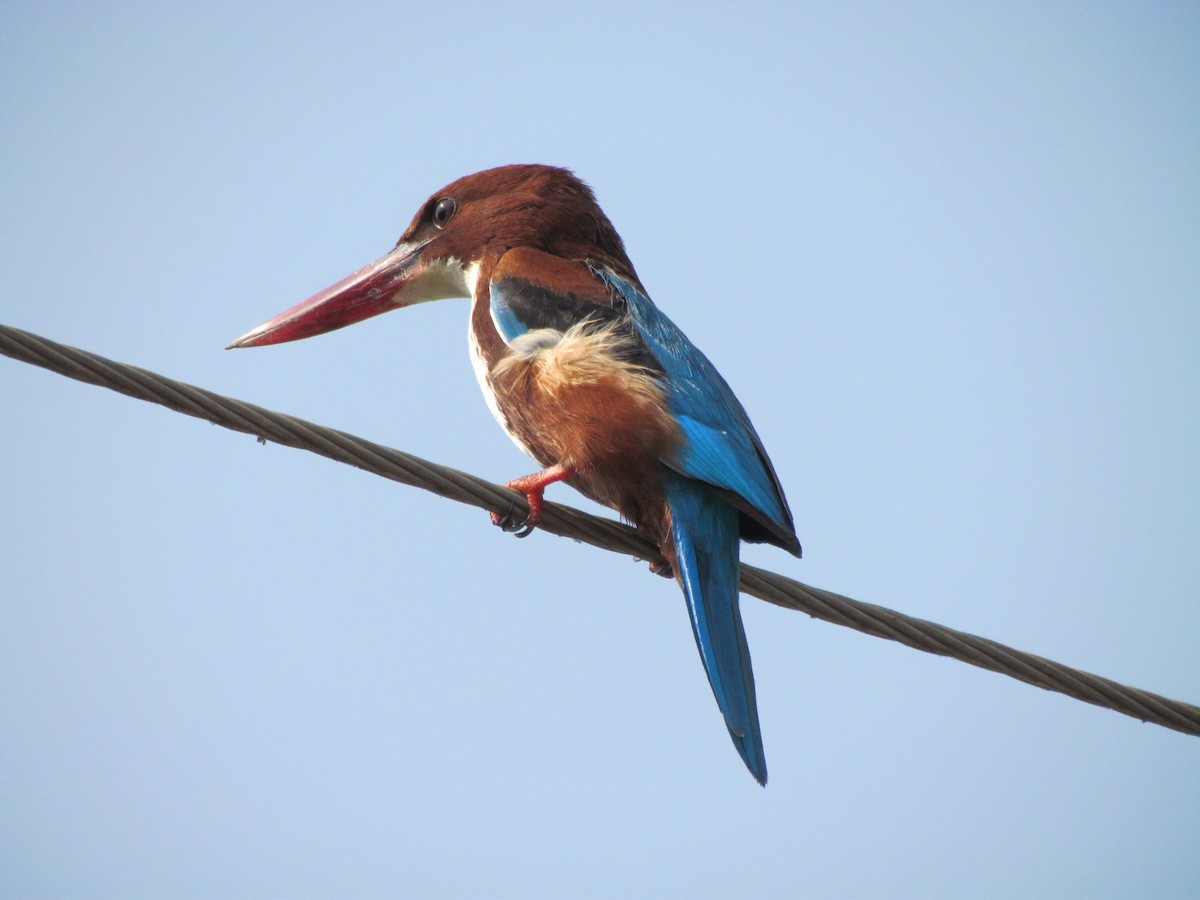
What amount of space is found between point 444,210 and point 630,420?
1311mm

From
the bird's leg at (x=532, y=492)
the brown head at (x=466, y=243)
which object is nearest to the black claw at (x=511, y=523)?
the bird's leg at (x=532, y=492)

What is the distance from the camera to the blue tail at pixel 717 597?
2678 millimetres

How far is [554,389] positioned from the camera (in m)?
3.03

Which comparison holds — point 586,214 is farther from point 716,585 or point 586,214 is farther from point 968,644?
point 968,644

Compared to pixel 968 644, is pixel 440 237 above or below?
above

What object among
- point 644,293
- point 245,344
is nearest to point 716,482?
point 644,293

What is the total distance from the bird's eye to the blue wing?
76 cm

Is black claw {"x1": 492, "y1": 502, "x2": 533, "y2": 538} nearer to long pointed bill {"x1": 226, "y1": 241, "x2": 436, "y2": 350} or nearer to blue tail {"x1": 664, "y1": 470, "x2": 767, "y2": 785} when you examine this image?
blue tail {"x1": 664, "y1": 470, "x2": 767, "y2": 785}

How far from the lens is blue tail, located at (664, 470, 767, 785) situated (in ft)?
8.79

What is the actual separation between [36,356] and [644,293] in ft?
5.94

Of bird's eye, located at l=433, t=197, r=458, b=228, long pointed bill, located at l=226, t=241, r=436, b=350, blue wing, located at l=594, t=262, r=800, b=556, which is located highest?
bird's eye, located at l=433, t=197, r=458, b=228

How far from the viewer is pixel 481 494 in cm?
259

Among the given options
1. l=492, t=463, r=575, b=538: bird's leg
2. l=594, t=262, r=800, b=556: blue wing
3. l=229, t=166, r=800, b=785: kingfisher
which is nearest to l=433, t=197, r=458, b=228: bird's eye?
l=229, t=166, r=800, b=785: kingfisher

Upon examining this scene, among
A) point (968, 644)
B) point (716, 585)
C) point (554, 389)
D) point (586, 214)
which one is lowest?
point (968, 644)
